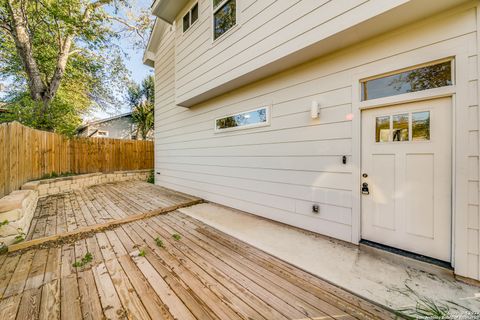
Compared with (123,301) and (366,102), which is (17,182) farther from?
(366,102)

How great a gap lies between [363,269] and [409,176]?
4.04 ft

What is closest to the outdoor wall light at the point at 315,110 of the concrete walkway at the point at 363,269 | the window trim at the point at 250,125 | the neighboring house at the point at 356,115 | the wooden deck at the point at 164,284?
the neighboring house at the point at 356,115

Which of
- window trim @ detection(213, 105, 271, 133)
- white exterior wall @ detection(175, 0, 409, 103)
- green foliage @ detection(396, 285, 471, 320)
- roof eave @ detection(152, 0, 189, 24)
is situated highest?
roof eave @ detection(152, 0, 189, 24)

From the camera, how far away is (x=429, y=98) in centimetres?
204

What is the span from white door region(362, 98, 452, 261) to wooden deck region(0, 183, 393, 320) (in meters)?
1.17

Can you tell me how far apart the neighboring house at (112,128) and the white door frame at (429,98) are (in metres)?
15.7

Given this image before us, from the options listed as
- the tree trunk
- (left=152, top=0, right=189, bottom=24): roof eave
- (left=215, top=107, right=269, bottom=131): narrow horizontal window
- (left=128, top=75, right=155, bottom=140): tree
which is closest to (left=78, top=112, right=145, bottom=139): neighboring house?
(left=128, top=75, right=155, bottom=140): tree

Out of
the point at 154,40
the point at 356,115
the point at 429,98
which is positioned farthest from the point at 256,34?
the point at 154,40

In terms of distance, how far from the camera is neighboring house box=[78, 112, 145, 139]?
14.2 m

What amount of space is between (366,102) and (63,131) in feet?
31.0

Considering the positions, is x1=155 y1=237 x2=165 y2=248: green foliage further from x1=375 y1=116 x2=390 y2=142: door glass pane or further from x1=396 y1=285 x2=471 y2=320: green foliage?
x1=375 y1=116 x2=390 y2=142: door glass pane

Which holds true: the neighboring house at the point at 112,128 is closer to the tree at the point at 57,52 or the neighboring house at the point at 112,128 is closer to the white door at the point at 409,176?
the tree at the point at 57,52

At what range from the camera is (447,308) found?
4.89 ft

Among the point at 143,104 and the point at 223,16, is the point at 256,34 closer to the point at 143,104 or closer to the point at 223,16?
the point at 223,16
